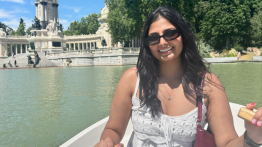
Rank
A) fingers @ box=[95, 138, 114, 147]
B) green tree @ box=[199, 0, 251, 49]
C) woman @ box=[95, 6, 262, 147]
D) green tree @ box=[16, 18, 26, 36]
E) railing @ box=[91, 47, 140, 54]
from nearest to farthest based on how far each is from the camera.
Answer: fingers @ box=[95, 138, 114, 147] → woman @ box=[95, 6, 262, 147] → green tree @ box=[199, 0, 251, 49] → railing @ box=[91, 47, 140, 54] → green tree @ box=[16, 18, 26, 36]

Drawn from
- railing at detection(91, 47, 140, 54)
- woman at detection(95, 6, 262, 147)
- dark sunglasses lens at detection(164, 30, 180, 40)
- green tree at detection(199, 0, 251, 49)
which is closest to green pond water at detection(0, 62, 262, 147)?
woman at detection(95, 6, 262, 147)

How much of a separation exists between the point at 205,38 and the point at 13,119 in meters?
35.1

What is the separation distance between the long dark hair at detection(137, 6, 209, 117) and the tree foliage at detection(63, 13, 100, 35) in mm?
74557

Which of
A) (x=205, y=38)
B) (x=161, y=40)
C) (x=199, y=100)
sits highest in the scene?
(x=205, y=38)

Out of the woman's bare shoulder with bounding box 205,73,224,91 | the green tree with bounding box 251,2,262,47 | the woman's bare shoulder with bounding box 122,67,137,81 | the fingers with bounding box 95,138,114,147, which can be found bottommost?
the fingers with bounding box 95,138,114,147

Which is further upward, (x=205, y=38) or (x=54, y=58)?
(x=205, y=38)

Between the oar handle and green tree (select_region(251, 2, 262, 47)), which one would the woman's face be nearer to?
the oar handle

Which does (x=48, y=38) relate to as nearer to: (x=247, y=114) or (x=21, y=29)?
(x=21, y=29)

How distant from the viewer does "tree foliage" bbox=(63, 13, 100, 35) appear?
75438 mm

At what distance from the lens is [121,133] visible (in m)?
1.95

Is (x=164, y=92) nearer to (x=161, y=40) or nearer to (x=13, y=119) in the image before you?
(x=161, y=40)

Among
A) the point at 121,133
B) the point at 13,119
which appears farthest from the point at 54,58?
the point at 121,133

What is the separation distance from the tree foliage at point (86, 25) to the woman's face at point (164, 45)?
245ft

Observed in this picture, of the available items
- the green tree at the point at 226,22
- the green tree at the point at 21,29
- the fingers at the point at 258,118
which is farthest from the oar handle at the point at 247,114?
the green tree at the point at 21,29
